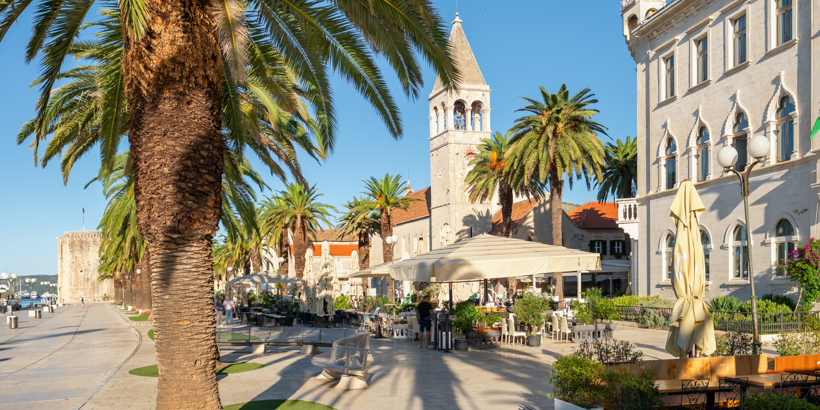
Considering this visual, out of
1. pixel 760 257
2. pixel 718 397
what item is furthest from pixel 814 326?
pixel 760 257

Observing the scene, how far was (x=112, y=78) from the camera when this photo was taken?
37.5 feet

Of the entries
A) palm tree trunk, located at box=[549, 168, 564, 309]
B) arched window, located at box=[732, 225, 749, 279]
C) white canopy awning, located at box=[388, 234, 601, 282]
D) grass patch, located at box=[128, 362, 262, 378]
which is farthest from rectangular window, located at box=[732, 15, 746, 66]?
grass patch, located at box=[128, 362, 262, 378]

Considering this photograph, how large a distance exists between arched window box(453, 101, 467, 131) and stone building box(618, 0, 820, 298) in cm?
3281

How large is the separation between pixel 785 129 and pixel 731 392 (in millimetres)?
17052

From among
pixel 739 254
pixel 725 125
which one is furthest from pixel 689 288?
pixel 725 125

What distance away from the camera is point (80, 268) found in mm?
111562

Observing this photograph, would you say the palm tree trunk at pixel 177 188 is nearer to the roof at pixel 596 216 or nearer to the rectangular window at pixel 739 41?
the rectangular window at pixel 739 41

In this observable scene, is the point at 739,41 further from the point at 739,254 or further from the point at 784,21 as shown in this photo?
the point at 739,254

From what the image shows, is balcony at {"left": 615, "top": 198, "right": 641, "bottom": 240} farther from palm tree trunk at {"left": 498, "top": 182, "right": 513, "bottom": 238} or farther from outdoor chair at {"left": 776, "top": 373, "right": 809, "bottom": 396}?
outdoor chair at {"left": 776, "top": 373, "right": 809, "bottom": 396}

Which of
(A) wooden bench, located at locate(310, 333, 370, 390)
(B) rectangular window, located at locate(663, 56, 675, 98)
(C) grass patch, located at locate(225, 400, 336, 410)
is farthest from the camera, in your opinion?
(B) rectangular window, located at locate(663, 56, 675, 98)

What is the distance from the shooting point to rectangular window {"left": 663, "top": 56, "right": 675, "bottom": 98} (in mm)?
27934

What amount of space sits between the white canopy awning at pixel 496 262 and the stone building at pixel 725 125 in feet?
35.2

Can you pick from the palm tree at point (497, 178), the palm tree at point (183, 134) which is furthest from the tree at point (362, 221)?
the palm tree at point (183, 134)

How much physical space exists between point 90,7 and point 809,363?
A: 10472 millimetres
